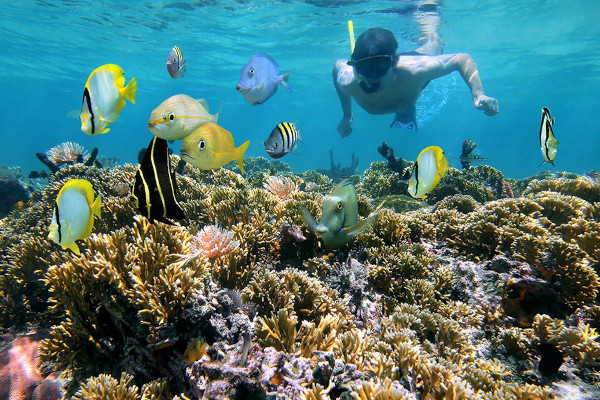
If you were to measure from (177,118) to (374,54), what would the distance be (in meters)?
5.93

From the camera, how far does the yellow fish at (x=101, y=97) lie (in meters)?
2.42

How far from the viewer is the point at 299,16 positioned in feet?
76.4

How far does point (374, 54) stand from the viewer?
7.00 meters

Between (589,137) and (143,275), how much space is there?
637 feet

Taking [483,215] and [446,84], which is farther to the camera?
[446,84]

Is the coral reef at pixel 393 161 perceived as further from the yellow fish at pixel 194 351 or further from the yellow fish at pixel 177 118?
the yellow fish at pixel 194 351

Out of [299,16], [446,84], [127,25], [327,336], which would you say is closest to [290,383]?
[327,336]

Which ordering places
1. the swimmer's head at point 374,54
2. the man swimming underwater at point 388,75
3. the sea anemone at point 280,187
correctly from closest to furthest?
the sea anemone at point 280,187 < the swimmer's head at point 374,54 < the man swimming underwater at point 388,75

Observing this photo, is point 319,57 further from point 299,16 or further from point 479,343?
point 479,343

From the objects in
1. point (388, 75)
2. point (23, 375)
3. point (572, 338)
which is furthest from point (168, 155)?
point (388, 75)

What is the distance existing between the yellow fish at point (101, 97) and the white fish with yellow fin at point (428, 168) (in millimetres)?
2867

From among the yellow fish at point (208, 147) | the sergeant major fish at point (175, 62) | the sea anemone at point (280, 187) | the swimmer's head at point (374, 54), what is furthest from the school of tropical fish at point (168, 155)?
the swimmer's head at point (374, 54)

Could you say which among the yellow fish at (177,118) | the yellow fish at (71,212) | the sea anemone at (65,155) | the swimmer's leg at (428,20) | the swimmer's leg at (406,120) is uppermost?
the swimmer's leg at (428,20)

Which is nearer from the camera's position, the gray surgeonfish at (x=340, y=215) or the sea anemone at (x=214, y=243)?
the gray surgeonfish at (x=340, y=215)
